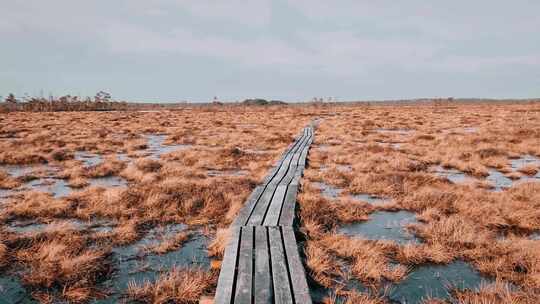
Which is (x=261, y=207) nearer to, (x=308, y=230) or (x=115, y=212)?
(x=308, y=230)

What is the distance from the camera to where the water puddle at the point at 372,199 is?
8.18 m

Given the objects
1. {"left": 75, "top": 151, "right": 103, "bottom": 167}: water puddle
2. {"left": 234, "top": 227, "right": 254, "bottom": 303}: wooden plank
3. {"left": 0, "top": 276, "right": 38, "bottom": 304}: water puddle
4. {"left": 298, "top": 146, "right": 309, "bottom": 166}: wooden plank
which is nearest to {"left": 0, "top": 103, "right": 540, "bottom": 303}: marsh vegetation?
{"left": 0, "top": 276, "right": 38, "bottom": 304}: water puddle

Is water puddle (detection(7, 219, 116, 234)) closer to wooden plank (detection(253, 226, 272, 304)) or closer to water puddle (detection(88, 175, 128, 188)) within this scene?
water puddle (detection(88, 175, 128, 188))

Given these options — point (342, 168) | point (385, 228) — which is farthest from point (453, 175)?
point (385, 228)

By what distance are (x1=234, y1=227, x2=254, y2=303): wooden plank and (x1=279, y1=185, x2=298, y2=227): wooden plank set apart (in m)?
0.74

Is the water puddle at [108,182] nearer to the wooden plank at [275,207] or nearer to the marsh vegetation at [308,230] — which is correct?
the marsh vegetation at [308,230]

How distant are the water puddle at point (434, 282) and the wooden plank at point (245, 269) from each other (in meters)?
1.86

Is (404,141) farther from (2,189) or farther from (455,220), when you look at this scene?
(2,189)

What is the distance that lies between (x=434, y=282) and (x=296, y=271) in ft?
6.69

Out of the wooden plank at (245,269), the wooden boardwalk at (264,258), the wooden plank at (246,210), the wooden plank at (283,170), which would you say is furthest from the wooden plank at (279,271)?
the wooden plank at (283,170)

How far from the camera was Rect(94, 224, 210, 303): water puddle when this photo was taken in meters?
4.61

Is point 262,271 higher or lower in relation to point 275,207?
lower

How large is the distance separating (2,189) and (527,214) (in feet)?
42.5

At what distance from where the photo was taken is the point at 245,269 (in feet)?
13.8
